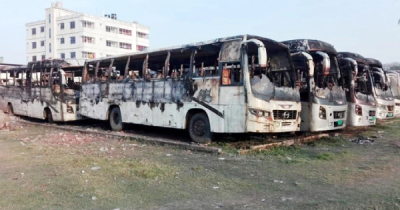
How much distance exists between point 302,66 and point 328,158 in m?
3.14

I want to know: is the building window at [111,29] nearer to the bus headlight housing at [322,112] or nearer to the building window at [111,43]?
the building window at [111,43]

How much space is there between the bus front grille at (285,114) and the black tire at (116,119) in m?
6.02

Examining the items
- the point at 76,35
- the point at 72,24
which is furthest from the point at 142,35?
the point at 76,35

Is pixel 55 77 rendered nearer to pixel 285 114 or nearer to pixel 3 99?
pixel 3 99

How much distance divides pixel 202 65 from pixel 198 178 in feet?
14.2

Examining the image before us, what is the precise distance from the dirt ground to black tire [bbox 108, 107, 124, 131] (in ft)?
10.1

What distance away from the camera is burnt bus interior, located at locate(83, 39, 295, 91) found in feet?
28.2

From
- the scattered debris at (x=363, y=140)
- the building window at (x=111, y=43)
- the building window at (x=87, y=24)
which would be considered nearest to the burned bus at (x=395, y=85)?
the scattered debris at (x=363, y=140)

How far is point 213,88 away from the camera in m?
8.94

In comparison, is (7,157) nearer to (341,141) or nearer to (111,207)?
(111,207)

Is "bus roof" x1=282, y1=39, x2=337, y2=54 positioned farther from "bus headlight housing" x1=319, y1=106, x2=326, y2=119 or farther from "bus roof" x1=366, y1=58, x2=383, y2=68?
"bus roof" x1=366, y1=58, x2=383, y2=68

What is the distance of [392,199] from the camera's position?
A: 468 centimetres

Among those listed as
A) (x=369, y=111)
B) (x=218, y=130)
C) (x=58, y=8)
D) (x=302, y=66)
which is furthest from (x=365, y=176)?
(x=58, y=8)

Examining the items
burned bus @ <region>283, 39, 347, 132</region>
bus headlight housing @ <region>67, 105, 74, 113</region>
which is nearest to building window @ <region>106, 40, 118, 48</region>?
bus headlight housing @ <region>67, 105, 74, 113</region>
